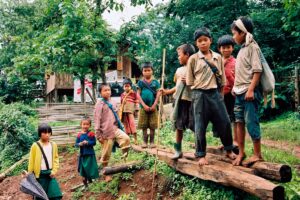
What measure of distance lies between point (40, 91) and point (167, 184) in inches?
802

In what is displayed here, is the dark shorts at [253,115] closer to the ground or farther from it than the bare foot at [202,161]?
farther from it

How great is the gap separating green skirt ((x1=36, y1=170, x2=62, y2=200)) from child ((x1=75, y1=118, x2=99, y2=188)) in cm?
107

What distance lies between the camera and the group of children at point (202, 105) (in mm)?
3760

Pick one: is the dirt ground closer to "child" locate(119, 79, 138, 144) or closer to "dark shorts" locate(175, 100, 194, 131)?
"dark shorts" locate(175, 100, 194, 131)

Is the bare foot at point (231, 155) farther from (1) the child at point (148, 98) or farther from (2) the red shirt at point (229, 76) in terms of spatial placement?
(1) the child at point (148, 98)

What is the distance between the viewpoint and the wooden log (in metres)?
5.58

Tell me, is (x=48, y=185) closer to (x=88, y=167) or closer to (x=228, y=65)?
(x=88, y=167)

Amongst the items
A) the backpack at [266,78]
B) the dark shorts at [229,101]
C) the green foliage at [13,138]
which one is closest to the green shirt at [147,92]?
the dark shorts at [229,101]

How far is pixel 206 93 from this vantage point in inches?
160

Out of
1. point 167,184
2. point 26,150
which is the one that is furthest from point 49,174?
point 26,150

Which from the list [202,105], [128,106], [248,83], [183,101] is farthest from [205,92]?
[128,106]

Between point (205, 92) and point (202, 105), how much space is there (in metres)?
0.18

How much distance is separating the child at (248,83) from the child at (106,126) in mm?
2575

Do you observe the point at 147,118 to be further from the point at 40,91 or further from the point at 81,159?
the point at 40,91
